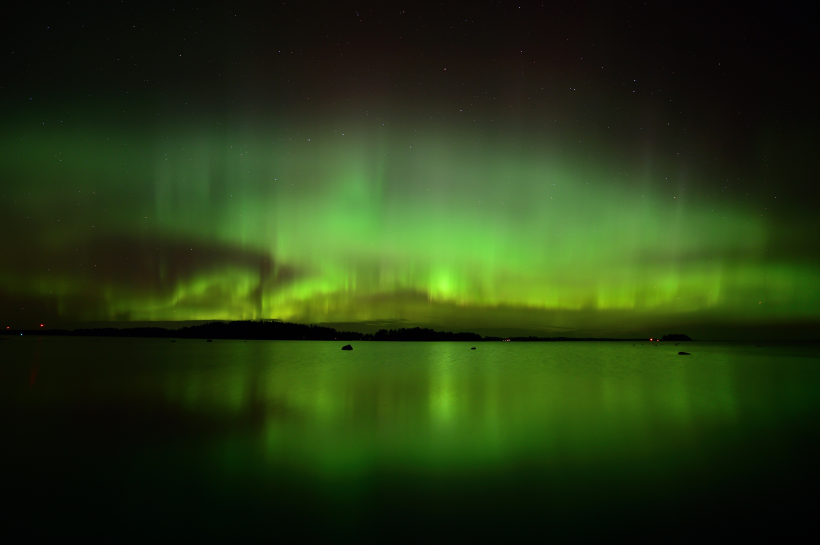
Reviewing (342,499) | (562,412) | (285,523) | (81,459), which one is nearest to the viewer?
(285,523)

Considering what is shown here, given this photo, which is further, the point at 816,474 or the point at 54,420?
the point at 54,420

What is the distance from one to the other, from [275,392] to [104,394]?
8130 mm

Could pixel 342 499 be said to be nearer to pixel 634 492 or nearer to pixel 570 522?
pixel 570 522

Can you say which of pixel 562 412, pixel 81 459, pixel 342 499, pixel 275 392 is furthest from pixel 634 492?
pixel 275 392

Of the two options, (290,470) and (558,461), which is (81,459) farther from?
(558,461)

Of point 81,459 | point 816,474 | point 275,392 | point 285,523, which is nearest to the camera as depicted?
point 285,523

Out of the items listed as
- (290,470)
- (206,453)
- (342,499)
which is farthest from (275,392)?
(342,499)

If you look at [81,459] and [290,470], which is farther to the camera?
[81,459]

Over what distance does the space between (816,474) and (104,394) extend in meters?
26.9

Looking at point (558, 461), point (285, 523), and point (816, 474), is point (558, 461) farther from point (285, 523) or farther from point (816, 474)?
point (285, 523)

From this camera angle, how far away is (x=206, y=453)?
36.0 feet

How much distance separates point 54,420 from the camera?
15.0m

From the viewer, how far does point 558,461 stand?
10523 millimetres

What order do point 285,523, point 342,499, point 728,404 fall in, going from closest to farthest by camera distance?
point 285,523, point 342,499, point 728,404
